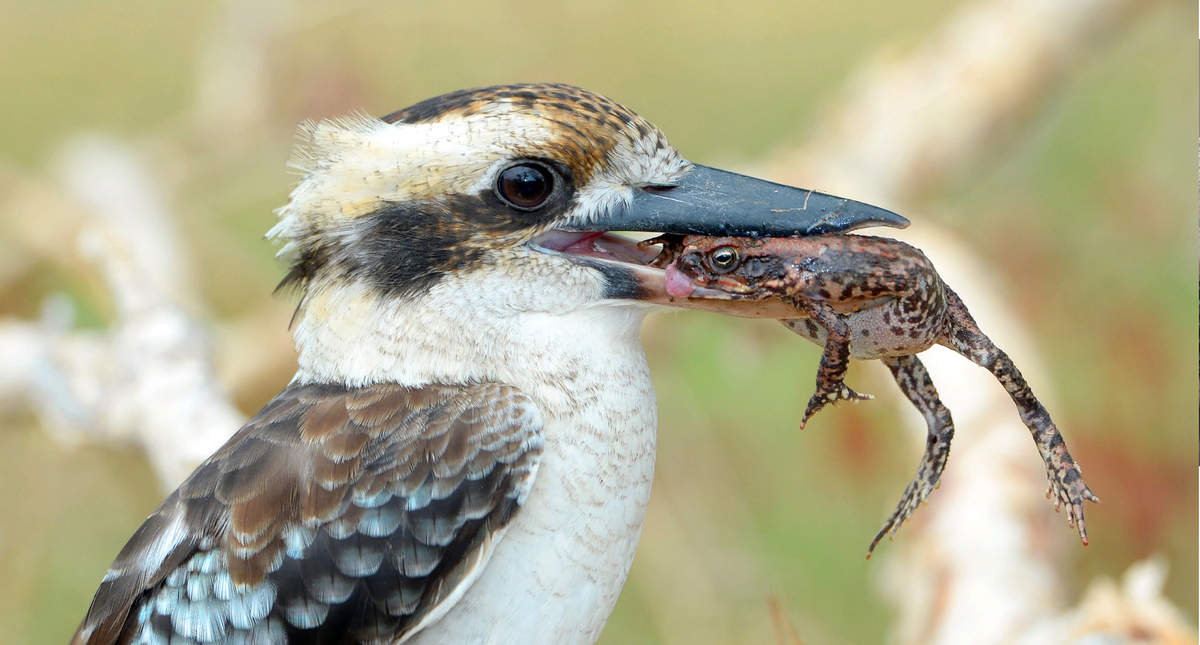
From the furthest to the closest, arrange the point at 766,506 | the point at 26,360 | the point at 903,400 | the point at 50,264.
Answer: the point at 766,506 < the point at 50,264 < the point at 26,360 < the point at 903,400

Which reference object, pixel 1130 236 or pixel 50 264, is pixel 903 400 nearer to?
pixel 1130 236

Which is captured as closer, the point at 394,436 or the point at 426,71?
the point at 394,436

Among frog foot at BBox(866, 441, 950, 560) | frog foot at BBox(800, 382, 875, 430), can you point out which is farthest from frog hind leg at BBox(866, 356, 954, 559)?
frog foot at BBox(800, 382, 875, 430)

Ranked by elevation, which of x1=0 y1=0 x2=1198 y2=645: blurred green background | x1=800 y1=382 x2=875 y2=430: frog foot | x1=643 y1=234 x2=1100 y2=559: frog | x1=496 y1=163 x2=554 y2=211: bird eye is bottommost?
x1=800 y1=382 x2=875 y2=430: frog foot

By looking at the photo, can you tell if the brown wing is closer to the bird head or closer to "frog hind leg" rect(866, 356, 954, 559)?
the bird head

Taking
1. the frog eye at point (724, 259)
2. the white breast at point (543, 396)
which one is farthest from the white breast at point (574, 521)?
the frog eye at point (724, 259)

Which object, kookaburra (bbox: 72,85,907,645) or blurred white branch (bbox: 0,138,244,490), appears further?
blurred white branch (bbox: 0,138,244,490)

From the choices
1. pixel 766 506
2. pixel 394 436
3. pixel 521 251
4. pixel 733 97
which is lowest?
pixel 394 436

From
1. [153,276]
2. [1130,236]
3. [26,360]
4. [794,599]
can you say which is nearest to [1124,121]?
[1130,236]
